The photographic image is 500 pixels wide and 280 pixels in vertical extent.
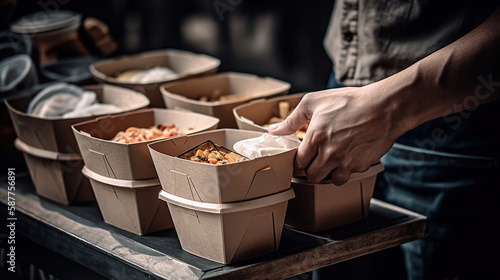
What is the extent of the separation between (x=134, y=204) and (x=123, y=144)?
0.17 meters

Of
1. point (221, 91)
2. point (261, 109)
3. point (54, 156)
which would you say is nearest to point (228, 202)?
point (261, 109)

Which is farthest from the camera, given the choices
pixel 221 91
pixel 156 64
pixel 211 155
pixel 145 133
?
pixel 156 64

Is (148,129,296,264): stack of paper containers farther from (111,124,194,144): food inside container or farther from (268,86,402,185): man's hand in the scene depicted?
(111,124,194,144): food inside container

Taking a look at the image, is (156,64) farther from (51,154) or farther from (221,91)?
(51,154)

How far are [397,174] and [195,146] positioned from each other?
33.7 inches

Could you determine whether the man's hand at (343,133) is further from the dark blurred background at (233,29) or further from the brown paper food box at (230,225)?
the dark blurred background at (233,29)

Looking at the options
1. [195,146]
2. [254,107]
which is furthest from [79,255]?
[254,107]

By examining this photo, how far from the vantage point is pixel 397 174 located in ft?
6.21

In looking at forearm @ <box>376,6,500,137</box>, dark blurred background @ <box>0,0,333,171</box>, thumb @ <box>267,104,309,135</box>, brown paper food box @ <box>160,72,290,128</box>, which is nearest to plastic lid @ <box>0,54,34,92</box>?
dark blurred background @ <box>0,0,333,171</box>

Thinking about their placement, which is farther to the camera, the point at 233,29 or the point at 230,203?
the point at 233,29

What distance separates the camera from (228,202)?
117cm

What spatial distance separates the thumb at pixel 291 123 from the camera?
1.31 m

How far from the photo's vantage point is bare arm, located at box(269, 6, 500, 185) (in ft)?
3.98

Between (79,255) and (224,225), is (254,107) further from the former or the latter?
(79,255)
